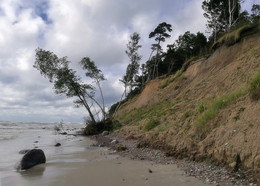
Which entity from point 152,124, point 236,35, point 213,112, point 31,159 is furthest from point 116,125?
point 213,112

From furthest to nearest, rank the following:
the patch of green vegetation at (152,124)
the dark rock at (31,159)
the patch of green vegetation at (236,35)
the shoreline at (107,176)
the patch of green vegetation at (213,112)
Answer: the patch of green vegetation at (236,35) < the patch of green vegetation at (152,124) < the patch of green vegetation at (213,112) < the dark rock at (31,159) < the shoreline at (107,176)

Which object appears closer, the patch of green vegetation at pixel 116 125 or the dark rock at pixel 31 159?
the dark rock at pixel 31 159

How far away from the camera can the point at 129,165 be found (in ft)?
23.7

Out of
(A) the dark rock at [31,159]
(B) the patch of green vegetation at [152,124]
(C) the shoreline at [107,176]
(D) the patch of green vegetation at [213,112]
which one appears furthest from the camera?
(B) the patch of green vegetation at [152,124]

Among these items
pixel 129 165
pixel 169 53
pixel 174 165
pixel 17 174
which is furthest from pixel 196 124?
pixel 169 53

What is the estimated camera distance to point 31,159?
25.5 feet

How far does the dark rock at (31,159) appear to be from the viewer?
7.41m

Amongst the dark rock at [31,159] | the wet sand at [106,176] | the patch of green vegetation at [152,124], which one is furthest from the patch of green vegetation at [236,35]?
the dark rock at [31,159]

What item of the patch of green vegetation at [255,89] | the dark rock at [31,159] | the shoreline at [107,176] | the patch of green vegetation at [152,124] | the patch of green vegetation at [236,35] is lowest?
the shoreline at [107,176]

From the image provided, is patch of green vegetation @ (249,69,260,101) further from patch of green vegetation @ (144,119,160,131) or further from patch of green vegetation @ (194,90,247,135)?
patch of green vegetation @ (144,119,160,131)

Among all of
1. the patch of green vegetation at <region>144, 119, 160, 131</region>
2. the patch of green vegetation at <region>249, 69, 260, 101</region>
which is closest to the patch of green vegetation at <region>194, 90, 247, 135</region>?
the patch of green vegetation at <region>249, 69, 260, 101</region>

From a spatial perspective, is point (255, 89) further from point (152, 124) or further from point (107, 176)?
point (152, 124)

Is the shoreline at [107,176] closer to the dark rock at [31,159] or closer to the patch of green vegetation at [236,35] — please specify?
the dark rock at [31,159]

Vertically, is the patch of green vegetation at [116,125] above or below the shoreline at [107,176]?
above
